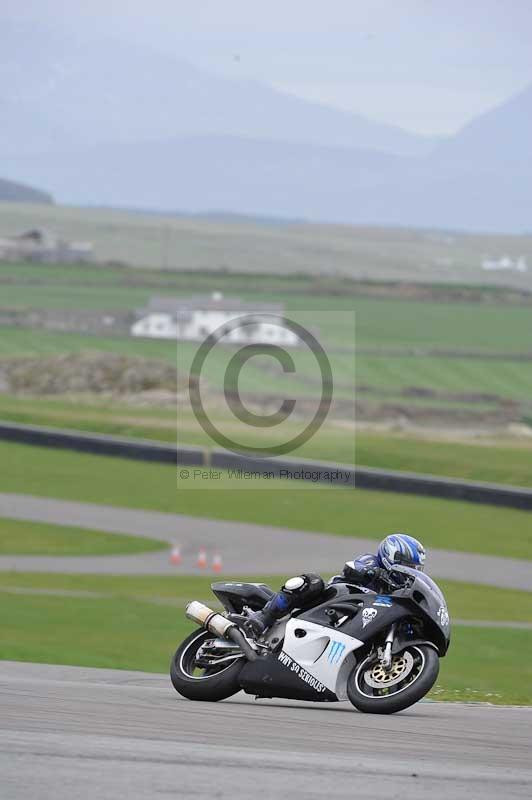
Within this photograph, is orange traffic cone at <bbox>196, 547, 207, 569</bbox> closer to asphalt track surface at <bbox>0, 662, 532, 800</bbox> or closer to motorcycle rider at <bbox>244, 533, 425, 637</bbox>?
asphalt track surface at <bbox>0, 662, 532, 800</bbox>

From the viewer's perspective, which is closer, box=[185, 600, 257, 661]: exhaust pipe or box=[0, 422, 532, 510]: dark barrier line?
box=[185, 600, 257, 661]: exhaust pipe

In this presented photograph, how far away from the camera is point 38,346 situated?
9238 centimetres

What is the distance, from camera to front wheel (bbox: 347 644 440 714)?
9867 millimetres

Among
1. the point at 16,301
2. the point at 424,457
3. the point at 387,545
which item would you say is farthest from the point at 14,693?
the point at 16,301

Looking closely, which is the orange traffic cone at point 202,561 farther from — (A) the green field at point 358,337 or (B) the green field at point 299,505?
(A) the green field at point 358,337

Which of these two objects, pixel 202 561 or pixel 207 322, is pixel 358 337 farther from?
pixel 202 561

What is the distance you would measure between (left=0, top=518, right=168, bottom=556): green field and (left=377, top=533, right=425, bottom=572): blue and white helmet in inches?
687

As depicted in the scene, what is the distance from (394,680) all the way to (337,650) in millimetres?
476

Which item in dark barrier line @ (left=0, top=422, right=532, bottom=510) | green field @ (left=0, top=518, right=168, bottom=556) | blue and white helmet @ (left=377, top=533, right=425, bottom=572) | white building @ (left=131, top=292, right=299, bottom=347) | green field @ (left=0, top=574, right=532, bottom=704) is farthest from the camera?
white building @ (left=131, top=292, right=299, bottom=347)

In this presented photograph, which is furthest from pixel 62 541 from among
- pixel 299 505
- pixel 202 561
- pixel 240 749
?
pixel 240 749

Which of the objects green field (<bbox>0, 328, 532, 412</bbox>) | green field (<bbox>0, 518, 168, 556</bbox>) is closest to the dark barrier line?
green field (<bbox>0, 518, 168, 556</bbox>)

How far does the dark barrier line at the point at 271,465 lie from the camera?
36094 millimetres

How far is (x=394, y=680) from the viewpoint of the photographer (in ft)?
33.1

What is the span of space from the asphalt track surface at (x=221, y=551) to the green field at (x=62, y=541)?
0.50 m
